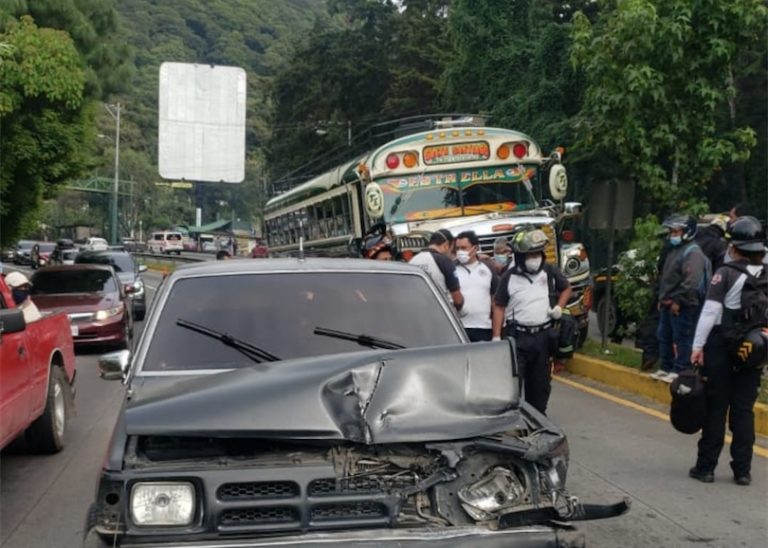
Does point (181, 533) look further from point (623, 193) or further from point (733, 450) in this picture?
point (623, 193)

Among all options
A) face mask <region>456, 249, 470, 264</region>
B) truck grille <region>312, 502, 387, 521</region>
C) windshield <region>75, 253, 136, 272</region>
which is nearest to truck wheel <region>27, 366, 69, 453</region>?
face mask <region>456, 249, 470, 264</region>

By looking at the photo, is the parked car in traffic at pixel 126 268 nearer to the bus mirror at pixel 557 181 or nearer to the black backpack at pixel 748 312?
the bus mirror at pixel 557 181

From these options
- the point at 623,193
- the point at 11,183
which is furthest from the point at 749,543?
the point at 11,183

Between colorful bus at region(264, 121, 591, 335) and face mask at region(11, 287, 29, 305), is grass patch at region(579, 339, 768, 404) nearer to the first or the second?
colorful bus at region(264, 121, 591, 335)

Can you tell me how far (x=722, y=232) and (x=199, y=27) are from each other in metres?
101

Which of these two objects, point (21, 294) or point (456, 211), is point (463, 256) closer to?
point (21, 294)

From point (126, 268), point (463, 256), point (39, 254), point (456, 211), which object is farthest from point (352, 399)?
point (39, 254)

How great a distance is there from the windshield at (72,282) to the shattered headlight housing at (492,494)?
1322 cm

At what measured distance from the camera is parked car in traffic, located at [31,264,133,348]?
1521 centimetres

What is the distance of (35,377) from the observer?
7645mm

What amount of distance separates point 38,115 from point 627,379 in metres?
11.3

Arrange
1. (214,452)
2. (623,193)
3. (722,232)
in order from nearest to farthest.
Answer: (214,452) < (722,232) < (623,193)

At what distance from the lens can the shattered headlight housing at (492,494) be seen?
146 inches

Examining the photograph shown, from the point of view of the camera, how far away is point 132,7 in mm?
106000
